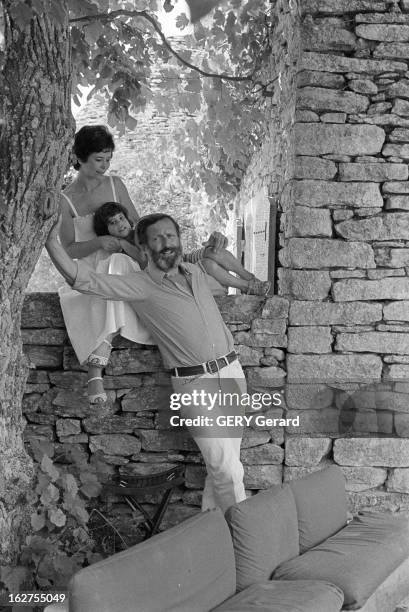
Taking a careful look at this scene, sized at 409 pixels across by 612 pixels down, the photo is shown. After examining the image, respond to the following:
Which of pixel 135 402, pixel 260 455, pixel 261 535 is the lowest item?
pixel 261 535

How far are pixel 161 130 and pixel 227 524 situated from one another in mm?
11959

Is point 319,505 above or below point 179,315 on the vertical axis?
below

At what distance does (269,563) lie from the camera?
3.03m

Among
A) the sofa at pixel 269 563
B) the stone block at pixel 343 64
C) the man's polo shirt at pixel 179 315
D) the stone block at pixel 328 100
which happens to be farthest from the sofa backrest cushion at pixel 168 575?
the stone block at pixel 343 64

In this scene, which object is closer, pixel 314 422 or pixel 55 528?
pixel 55 528

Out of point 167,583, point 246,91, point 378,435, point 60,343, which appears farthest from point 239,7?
point 167,583

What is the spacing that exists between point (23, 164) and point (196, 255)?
1274 mm

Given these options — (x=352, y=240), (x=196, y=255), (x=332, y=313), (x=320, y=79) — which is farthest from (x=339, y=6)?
(x=332, y=313)

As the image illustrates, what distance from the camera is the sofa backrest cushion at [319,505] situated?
3410 millimetres

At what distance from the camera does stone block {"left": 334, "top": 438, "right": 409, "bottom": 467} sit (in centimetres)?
404

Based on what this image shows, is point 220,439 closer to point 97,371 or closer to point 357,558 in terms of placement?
point 97,371

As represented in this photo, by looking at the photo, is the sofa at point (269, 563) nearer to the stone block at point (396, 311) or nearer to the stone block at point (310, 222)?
the stone block at point (396, 311)

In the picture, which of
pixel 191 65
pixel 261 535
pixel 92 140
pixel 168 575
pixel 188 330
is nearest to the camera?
pixel 168 575

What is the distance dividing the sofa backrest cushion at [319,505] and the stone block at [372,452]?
275mm
